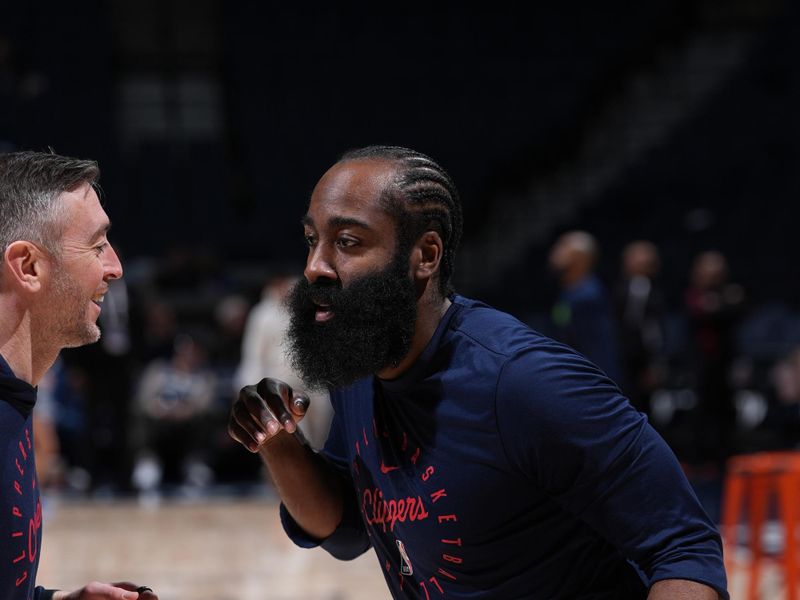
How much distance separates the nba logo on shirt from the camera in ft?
7.36

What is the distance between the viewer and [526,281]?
13977 millimetres

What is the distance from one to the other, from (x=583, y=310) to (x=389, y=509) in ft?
18.6

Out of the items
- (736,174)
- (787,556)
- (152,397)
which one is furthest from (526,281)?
(787,556)

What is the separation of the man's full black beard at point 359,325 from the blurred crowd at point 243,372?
5634 millimetres

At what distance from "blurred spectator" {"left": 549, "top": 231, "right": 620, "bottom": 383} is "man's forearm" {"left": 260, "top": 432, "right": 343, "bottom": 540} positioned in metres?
5.31

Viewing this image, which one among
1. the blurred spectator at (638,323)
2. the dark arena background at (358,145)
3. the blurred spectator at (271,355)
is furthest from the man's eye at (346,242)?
the blurred spectator at (638,323)

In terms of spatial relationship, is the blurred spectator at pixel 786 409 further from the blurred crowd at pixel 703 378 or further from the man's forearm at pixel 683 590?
the man's forearm at pixel 683 590

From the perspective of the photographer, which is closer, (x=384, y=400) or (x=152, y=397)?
(x=384, y=400)

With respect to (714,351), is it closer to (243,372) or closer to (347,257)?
(243,372)

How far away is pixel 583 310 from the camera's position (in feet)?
25.5

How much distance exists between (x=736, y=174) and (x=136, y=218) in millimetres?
7229

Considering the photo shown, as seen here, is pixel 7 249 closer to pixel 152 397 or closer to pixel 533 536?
pixel 533 536

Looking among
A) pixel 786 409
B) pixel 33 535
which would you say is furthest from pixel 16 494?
pixel 786 409

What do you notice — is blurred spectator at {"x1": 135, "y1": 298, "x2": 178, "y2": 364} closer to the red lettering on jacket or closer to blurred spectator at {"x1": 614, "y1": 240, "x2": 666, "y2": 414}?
blurred spectator at {"x1": 614, "y1": 240, "x2": 666, "y2": 414}
